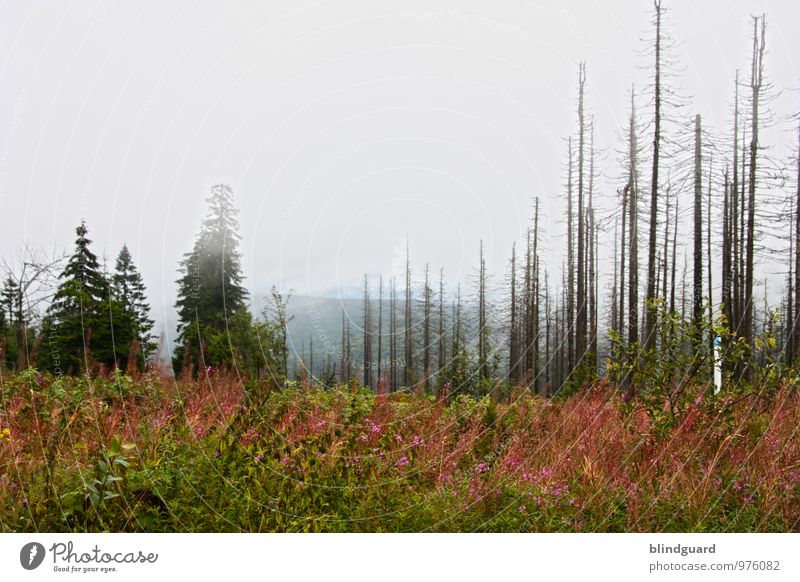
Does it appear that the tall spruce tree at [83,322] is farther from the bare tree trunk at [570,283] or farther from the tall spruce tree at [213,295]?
the bare tree trunk at [570,283]

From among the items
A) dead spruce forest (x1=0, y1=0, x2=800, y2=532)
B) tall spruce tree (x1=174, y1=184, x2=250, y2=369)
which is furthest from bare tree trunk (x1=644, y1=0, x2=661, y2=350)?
tall spruce tree (x1=174, y1=184, x2=250, y2=369)

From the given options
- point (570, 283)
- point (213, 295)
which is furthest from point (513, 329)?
point (213, 295)

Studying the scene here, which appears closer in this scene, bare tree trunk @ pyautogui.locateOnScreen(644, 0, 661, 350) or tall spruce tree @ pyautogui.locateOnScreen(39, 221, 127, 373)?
tall spruce tree @ pyautogui.locateOnScreen(39, 221, 127, 373)

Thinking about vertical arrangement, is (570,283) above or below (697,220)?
below

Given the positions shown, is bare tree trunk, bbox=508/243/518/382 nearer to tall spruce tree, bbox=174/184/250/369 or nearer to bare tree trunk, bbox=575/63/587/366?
bare tree trunk, bbox=575/63/587/366

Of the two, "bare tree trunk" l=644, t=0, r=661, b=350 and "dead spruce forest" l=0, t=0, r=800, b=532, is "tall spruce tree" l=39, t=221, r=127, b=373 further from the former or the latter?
"bare tree trunk" l=644, t=0, r=661, b=350

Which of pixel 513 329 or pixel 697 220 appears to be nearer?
pixel 697 220

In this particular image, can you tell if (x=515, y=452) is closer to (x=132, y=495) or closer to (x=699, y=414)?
(x=699, y=414)

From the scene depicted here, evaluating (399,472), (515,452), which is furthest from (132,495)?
(515,452)

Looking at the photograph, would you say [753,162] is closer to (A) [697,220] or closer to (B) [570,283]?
(A) [697,220]

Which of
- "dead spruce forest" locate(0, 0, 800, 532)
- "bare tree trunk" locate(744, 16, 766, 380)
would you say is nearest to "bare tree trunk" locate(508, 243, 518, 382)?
"dead spruce forest" locate(0, 0, 800, 532)

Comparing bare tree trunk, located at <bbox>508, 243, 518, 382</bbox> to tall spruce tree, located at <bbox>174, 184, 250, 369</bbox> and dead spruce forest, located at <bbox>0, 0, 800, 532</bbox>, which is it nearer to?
dead spruce forest, located at <bbox>0, 0, 800, 532</bbox>

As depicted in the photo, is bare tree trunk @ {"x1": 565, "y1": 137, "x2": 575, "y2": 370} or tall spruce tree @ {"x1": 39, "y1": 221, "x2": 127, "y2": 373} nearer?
tall spruce tree @ {"x1": 39, "y1": 221, "x2": 127, "y2": 373}
